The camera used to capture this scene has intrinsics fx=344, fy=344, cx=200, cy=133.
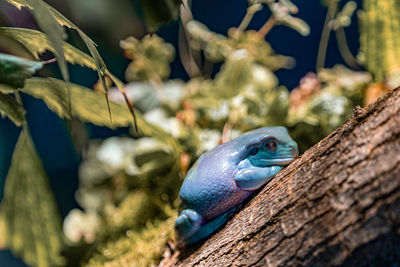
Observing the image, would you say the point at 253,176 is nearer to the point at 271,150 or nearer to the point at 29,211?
the point at 271,150

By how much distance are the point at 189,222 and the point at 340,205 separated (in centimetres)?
32

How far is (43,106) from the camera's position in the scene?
1.80m

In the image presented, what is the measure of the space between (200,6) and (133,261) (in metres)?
1.15

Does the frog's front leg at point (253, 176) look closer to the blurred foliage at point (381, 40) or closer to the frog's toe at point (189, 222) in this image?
the frog's toe at point (189, 222)

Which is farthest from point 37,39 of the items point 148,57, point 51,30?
point 148,57

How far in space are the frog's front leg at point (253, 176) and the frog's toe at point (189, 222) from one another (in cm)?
11

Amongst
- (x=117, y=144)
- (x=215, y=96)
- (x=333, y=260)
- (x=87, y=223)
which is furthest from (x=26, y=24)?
(x=333, y=260)

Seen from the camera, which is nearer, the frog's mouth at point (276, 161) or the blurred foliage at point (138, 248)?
the frog's mouth at point (276, 161)

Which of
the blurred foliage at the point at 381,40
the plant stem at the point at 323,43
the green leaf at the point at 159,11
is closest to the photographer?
the green leaf at the point at 159,11

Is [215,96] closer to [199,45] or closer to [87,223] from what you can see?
[199,45]

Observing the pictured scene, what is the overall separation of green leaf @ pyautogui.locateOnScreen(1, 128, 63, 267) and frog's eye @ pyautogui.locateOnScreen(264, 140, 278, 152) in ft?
1.81

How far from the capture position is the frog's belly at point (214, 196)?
66 cm

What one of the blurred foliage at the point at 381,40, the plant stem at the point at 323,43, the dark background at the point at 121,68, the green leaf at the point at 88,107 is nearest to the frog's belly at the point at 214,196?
the green leaf at the point at 88,107

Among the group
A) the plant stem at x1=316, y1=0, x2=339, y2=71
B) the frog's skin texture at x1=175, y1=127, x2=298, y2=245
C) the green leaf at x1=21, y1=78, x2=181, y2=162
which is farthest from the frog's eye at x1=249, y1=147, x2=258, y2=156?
the plant stem at x1=316, y1=0, x2=339, y2=71
